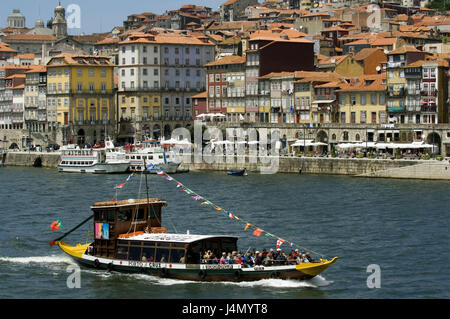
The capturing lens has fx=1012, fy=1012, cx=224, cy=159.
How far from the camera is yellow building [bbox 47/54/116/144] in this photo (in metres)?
106

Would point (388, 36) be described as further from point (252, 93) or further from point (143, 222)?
point (143, 222)

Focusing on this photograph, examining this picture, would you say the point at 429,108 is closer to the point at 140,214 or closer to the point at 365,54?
the point at 365,54

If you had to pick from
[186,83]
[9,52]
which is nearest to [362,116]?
[186,83]

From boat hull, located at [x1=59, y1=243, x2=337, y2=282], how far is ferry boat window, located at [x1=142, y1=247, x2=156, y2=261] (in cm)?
24

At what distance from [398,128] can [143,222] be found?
4220cm

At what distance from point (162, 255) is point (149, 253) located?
605 mm

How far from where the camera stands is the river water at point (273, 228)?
108 feet

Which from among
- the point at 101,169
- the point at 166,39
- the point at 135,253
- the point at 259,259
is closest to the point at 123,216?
the point at 135,253

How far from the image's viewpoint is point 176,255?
34344mm

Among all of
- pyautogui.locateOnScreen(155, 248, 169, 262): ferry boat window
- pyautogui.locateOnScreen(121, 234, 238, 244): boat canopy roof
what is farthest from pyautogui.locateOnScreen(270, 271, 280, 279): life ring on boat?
pyautogui.locateOnScreen(155, 248, 169, 262): ferry boat window

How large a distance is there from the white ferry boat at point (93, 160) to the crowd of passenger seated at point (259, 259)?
5084 cm

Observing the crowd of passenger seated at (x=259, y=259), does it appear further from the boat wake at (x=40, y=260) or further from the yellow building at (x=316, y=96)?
the yellow building at (x=316, y=96)

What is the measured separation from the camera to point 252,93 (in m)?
94.3

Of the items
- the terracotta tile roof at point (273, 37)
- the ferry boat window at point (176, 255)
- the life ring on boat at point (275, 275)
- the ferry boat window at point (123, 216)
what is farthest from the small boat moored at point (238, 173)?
the life ring on boat at point (275, 275)
